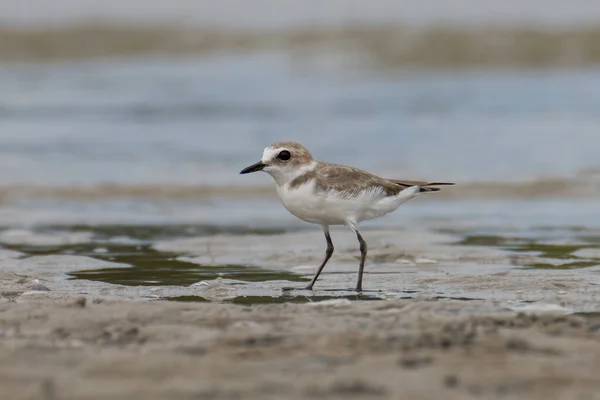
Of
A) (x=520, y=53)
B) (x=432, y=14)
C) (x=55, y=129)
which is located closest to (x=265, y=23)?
(x=432, y=14)

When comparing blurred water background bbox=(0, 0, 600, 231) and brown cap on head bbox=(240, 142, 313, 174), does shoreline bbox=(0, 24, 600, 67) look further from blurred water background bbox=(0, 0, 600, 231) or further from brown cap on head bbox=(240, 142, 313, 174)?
brown cap on head bbox=(240, 142, 313, 174)

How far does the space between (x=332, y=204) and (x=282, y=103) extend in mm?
14470

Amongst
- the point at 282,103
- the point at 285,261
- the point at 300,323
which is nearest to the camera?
the point at 300,323

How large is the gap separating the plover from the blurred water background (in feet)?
10.5

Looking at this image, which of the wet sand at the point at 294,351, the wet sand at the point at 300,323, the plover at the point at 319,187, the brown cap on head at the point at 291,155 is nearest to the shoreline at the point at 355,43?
the wet sand at the point at 300,323

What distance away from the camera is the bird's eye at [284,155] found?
22.7ft

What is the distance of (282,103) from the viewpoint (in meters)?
21.2

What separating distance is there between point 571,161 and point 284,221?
16.2 ft

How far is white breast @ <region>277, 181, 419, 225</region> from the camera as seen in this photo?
22.5 feet

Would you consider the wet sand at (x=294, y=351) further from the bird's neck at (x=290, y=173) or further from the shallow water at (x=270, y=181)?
the bird's neck at (x=290, y=173)

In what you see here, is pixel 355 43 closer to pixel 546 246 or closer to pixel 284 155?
pixel 546 246

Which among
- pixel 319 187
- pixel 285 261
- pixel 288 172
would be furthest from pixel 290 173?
pixel 285 261

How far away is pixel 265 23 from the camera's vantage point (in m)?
34.3

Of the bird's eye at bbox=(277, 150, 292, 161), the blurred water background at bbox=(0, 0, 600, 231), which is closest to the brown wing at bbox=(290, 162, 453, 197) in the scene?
the bird's eye at bbox=(277, 150, 292, 161)
